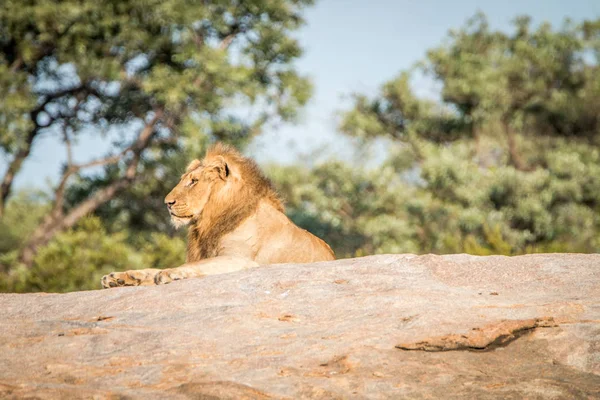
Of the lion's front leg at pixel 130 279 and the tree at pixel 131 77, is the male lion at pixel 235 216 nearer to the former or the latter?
the lion's front leg at pixel 130 279

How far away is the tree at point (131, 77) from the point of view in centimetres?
2194

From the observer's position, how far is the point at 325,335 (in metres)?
4.82

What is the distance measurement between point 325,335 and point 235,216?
10.3 ft

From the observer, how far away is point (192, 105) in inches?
938

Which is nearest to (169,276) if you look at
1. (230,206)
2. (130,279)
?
(130,279)

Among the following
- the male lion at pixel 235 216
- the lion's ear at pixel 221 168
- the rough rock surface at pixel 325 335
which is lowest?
the rough rock surface at pixel 325 335

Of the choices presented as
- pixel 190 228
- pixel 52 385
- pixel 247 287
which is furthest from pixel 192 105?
pixel 52 385

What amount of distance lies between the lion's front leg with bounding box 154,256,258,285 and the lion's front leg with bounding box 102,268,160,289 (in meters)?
0.09

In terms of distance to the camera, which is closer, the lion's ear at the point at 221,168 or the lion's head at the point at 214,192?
the lion's head at the point at 214,192

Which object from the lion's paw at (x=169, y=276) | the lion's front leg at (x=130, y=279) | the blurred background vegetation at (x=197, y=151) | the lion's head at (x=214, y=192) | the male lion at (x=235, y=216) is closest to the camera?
the lion's paw at (x=169, y=276)

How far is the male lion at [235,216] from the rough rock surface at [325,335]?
1.37m

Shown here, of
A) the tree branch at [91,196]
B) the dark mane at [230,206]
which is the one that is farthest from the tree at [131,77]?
the dark mane at [230,206]

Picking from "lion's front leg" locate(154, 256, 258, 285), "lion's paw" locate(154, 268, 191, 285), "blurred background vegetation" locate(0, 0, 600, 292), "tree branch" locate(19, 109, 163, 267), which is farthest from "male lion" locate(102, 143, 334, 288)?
"tree branch" locate(19, 109, 163, 267)

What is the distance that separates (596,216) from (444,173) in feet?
15.9
